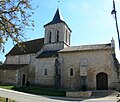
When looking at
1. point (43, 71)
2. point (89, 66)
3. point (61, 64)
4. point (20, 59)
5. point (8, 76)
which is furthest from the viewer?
point (20, 59)

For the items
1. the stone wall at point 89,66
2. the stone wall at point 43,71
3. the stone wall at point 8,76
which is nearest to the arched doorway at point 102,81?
the stone wall at point 89,66

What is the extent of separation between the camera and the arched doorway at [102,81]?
26.6m

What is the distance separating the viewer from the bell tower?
33.9 metres

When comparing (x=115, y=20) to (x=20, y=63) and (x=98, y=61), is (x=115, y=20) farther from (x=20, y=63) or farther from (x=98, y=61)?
(x=20, y=63)

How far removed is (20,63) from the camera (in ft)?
118

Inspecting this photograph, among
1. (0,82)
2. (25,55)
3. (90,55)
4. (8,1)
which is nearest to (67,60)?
(90,55)

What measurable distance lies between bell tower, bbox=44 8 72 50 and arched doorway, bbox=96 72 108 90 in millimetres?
9340

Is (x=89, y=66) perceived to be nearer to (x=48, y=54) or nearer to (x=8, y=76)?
(x=48, y=54)

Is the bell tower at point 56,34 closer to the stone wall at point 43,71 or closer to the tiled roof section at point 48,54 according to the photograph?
the tiled roof section at point 48,54

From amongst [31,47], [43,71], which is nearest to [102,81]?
[43,71]

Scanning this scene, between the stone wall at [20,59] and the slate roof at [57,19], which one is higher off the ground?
the slate roof at [57,19]

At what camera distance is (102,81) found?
26.9 meters

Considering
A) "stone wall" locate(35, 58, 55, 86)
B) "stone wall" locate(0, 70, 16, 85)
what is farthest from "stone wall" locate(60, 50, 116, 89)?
"stone wall" locate(0, 70, 16, 85)

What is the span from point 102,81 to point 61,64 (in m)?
7.09
